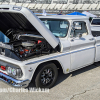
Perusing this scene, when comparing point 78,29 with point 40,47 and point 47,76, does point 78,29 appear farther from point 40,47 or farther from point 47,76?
point 47,76

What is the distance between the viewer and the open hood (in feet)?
11.3

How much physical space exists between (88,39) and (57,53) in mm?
1322

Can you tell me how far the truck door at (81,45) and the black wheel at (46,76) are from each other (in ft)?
2.22

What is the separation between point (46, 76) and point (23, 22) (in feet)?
5.14

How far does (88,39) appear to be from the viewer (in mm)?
4906

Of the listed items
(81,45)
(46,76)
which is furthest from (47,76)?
(81,45)

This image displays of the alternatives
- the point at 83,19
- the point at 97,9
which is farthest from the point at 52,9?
the point at 83,19

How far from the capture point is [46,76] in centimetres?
405

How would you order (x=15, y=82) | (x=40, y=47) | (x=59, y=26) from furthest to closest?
(x=59, y=26) < (x=40, y=47) < (x=15, y=82)

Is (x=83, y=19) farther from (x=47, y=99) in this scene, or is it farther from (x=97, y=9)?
(x=97, y=9)

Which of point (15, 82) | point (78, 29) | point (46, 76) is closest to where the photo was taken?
point (15, 82)

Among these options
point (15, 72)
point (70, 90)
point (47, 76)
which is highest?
point (15, 72)

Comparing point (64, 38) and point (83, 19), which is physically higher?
point (83, 19)

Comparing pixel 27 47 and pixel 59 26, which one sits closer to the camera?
pixel 27 47
